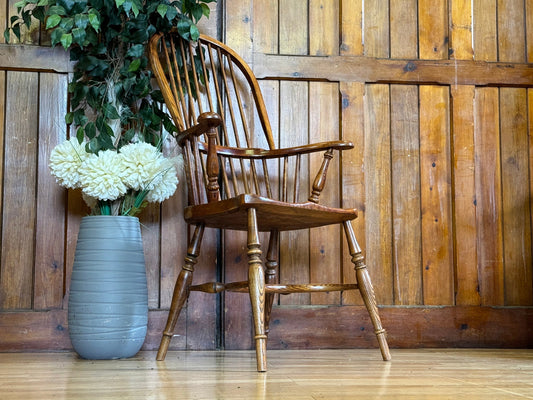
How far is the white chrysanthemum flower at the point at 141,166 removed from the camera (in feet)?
6.40

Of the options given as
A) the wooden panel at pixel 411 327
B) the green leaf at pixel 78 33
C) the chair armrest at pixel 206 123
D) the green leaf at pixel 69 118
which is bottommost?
the wooden panel at pixel 411 327

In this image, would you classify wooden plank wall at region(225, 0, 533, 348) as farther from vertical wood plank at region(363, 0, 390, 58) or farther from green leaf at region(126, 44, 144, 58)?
green leaf at region(126, 44, 144, 58)

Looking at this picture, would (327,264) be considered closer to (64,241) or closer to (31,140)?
(64,241)

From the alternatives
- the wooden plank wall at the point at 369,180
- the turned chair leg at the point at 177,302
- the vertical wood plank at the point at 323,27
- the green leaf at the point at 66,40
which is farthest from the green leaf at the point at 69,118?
the vertical wood plank at the point at 323,27

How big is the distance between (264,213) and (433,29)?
130 cm

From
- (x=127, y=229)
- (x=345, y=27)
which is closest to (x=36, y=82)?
(x=127, y=229)

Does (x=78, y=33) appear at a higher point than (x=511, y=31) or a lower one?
lower

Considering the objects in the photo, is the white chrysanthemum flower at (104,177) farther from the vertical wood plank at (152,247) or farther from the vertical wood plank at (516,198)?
the vertical wood plank at (516,198)

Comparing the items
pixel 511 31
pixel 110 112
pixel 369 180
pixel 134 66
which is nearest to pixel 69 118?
pixel 110 112

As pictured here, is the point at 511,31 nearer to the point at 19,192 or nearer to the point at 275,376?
the point at 275,376

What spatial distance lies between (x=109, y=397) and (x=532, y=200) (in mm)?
1950

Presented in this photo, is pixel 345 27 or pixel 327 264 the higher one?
pixel 345 27

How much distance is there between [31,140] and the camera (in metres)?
2.26

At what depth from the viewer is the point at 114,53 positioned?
2221 mm
